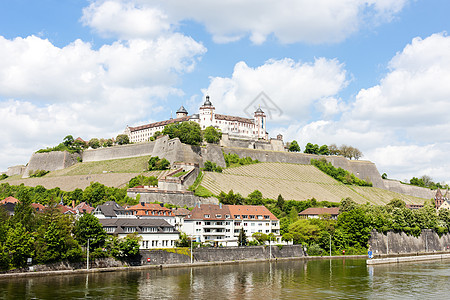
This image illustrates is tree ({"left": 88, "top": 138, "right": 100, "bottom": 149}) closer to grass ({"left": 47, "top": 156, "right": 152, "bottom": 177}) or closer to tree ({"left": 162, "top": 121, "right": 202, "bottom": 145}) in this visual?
grass ({"left": 47, "top": 156, "right": 152, "bottom": 177})

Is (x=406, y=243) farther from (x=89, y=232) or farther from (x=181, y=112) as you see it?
(x=181, y=112)

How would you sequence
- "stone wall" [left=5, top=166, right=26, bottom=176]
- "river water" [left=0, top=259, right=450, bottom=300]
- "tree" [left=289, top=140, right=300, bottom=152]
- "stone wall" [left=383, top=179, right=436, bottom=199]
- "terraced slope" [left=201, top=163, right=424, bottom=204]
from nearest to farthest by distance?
"river water" [left=0, top=259, right=450, bottom=300] < "terraced slope" [left=201, top=163, right=424, bottom=204] < "stone wall" [left=5, top=166, right=26, bottom=176] < "stone wall" [left=383, top=179, right=436, bottom=199] < "tree" [left=289, top=140, right=300, bottom=152]

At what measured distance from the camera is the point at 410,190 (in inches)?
5940

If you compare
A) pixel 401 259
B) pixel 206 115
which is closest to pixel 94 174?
pixel 206 115

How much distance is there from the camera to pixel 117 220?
6219cm

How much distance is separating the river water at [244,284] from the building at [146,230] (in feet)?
20.7

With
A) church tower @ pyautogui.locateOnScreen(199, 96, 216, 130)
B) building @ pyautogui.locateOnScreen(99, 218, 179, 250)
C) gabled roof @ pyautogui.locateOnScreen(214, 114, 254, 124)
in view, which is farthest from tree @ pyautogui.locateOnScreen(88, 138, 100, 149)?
building @ pyautogui.locateOnScreen(99, 218, 179, 250)

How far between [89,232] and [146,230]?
8.94 metres

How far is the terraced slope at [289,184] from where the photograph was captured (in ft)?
367

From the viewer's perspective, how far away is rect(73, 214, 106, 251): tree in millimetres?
55344

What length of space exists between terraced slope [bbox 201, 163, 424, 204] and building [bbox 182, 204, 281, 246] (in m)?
25.0

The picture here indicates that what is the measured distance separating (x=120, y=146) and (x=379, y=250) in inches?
3208

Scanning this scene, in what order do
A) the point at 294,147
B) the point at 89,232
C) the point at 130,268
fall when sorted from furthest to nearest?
the point at 294,147 < the point at 130,268 < the point at 89,232

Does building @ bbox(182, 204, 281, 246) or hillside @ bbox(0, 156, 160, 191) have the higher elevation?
hillside @ bbox(0, 156, 160, 191)
